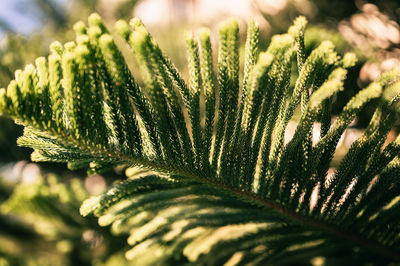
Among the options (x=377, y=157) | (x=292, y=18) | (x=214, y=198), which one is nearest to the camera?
(x=377, y=157)

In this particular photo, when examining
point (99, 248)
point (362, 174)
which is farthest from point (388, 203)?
point (99, 248)

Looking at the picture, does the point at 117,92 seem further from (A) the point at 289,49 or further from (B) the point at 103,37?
(A) the point at 289,49

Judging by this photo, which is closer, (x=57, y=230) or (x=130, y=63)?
(x=57, y=230)

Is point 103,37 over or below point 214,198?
over

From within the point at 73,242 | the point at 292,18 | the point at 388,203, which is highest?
the point at 292,18

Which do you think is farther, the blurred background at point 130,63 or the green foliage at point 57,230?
the green foliage at point 57,230

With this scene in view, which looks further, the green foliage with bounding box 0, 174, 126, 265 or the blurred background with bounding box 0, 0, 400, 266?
the green foliage with bounding box 0, 174, 126, 265

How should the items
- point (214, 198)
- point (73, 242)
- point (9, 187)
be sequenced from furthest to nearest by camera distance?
point (9, 187) < point (73, 242) < point (214, 198)

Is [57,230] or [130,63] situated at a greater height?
[130,63]
